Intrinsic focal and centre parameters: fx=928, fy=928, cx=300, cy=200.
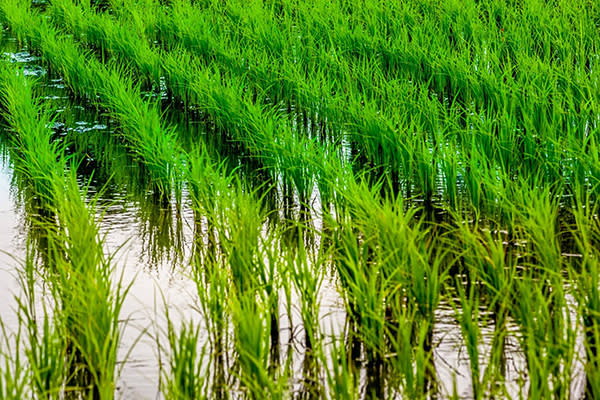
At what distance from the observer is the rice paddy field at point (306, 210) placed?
2.55 metres

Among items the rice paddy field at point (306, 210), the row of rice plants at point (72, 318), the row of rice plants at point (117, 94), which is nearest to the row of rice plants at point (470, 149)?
the rice paddy field at point (306, 210)

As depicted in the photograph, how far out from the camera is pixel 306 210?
4133mm

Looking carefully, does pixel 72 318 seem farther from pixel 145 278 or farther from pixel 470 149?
pixel 470 149

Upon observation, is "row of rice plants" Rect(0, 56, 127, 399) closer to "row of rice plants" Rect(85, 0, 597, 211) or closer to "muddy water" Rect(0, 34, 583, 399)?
Result: "muddy water" Rect(0, 34, 583, 399)

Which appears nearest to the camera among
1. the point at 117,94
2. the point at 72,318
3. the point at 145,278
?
the point at 72,318

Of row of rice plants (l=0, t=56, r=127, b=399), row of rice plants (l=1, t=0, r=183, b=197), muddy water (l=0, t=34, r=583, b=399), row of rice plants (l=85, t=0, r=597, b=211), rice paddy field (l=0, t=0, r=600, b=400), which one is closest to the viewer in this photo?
row of rice plants (l=0, t=56, r=127, b=399)

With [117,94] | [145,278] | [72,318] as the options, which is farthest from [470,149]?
[72,318]

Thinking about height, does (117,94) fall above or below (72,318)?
above

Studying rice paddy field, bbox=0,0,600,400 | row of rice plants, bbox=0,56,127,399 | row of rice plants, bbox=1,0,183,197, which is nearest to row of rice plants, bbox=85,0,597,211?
rice paddy field, bbox=0,0,600,400

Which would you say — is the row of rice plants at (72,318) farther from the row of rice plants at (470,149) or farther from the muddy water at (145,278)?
the row of rice plants at (470,149)

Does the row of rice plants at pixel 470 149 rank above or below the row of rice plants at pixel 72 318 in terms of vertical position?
above

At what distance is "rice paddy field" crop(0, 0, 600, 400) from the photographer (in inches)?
100

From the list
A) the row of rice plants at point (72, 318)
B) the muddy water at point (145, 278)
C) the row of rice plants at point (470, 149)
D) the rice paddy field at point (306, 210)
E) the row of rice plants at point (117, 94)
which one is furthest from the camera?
the row of rice plants at point (117, 94)

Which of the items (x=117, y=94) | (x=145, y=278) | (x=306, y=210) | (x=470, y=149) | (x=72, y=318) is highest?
(x=117, y=94)
